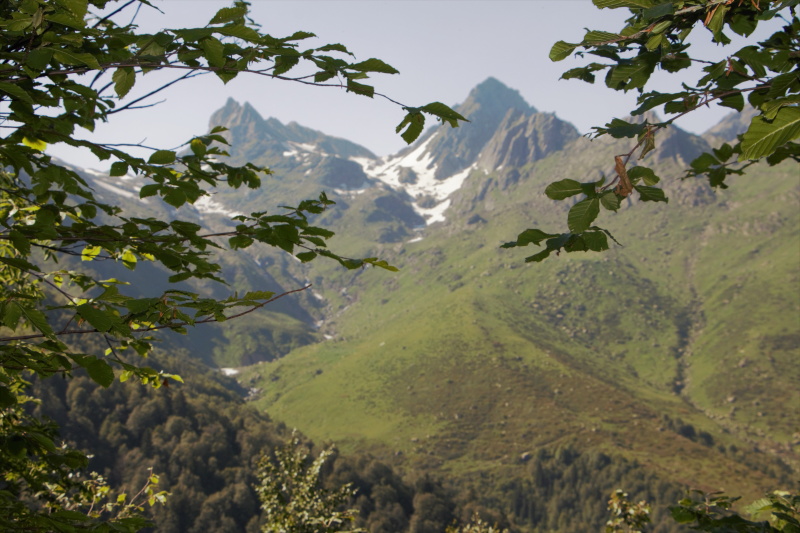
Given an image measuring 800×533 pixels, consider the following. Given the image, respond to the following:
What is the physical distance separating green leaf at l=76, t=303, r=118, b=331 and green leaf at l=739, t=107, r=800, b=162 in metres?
3.67

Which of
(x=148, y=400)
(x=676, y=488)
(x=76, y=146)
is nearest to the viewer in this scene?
(x=76, y=146)

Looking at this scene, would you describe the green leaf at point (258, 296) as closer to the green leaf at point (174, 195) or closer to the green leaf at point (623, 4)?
the green leaf at point (174, 195)

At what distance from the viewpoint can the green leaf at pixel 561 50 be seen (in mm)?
3775

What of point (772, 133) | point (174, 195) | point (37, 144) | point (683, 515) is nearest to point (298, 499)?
point (683, 515)

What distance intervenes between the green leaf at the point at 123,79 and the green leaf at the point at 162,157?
0.59m

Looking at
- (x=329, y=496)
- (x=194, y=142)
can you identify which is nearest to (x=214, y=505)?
(x=329, y=496)

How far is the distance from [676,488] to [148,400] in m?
198

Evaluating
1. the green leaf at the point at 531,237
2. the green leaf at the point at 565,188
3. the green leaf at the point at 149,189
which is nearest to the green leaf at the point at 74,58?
the green leaf at the point at 149,189

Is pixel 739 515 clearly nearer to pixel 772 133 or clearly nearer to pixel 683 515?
pixel 683 515

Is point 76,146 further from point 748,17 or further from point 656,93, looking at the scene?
point 748,17

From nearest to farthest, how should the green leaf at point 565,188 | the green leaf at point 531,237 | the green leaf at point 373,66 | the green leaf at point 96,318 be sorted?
the green leaf at point 565,188 < the green leaf at point 531,237 < the green leaf at point 96,318 < the green leaf at point 373,66

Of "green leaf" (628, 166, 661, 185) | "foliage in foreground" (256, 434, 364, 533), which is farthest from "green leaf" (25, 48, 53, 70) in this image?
"foliage in foreground" (256, 434, 364, 533)

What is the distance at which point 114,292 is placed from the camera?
3.50 metres

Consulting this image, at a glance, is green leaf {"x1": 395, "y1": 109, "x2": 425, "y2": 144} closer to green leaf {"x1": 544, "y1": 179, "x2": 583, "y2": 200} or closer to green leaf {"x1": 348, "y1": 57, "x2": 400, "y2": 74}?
green leaf {"x1": 348, "y1": 57, "x2": 400, "y2": 74}
